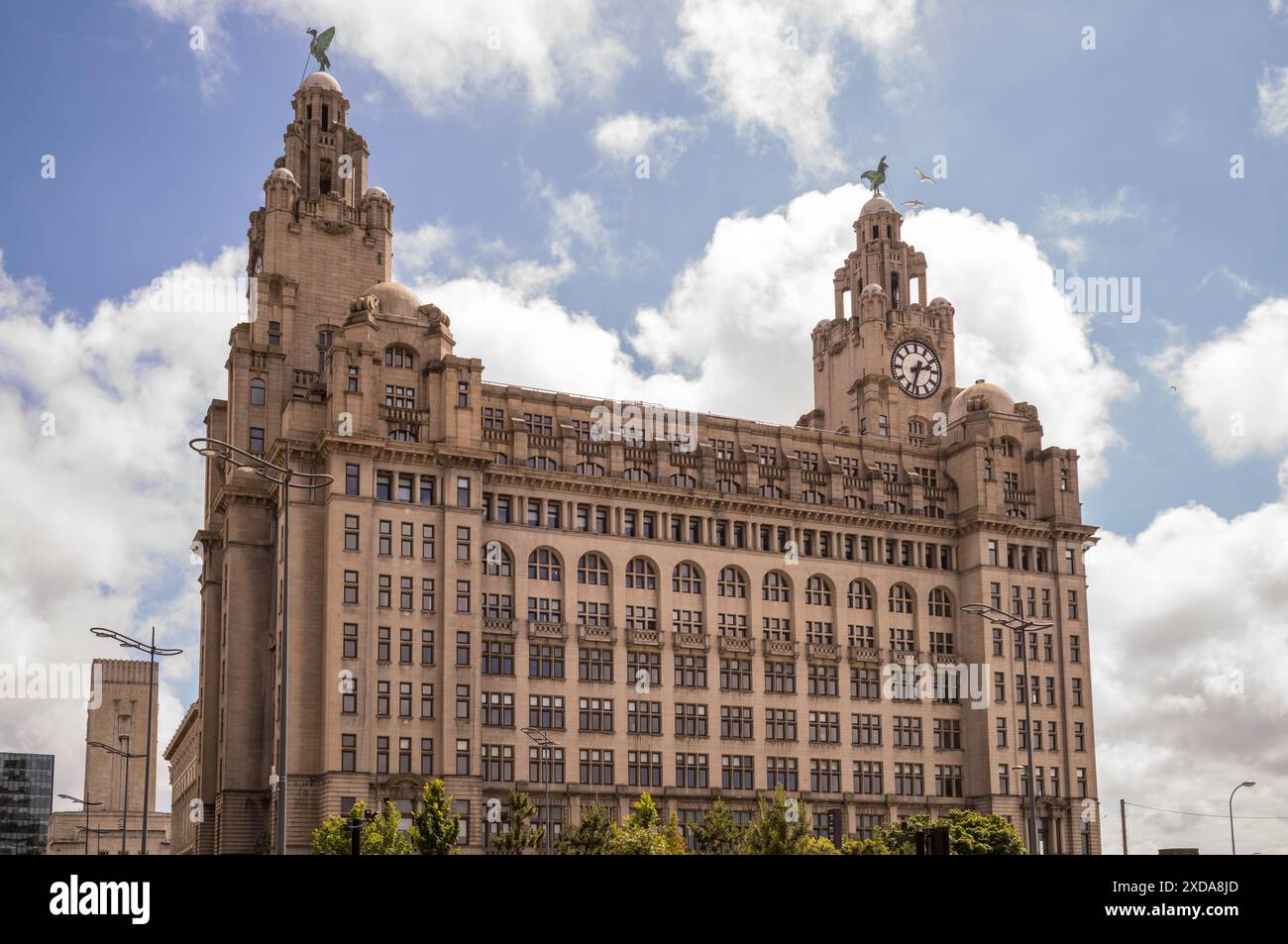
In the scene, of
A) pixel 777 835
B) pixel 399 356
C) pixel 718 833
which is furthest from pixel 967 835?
pixel 399 356

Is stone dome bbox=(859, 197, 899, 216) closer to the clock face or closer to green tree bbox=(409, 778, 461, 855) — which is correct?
the clock face

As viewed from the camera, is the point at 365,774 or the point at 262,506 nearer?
the point at 365,774

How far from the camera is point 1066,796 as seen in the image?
116 meters

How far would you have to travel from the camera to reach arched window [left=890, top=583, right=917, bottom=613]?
117 meters

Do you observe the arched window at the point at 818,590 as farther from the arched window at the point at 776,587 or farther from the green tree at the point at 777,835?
the green tree at the point at 777,835

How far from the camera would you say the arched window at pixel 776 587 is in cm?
11281

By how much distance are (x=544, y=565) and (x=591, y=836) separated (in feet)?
75.9

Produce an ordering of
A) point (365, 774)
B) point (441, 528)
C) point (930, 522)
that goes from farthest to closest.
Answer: point (930, 522) < point (441, 528) < point (365, 774)

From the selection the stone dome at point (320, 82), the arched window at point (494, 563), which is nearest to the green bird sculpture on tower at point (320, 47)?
the stone dome at point (320, 82)
